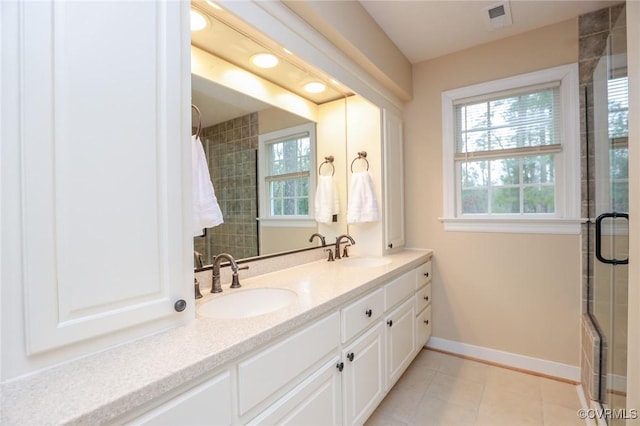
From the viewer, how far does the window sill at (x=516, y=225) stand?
7.05ft

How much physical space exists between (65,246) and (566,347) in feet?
9.60

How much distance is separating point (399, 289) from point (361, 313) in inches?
21.8

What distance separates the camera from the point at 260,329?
952mm

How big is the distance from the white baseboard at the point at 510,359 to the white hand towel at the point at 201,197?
226 centimetres

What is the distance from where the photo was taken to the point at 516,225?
2.32 m

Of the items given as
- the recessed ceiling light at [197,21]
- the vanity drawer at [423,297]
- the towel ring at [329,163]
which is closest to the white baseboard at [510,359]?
the vanity drawer at [423,297]

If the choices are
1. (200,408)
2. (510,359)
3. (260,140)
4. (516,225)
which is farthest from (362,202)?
(200,408)

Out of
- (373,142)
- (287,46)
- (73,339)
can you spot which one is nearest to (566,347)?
(373,142)

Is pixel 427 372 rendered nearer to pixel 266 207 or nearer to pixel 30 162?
pixel 266 207

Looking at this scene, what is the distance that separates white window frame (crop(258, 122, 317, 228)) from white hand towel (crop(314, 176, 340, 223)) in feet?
0.14

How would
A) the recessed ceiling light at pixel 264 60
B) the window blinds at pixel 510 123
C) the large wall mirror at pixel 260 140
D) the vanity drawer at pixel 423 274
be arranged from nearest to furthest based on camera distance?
the large wall mirror at pixel 260 140, the recessed ceiling light at pixel 264 60, the window blinds at pixel 510 123, the vanity drawer at pixel 423 274

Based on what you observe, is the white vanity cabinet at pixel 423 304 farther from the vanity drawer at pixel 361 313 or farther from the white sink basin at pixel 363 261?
the vanity drawer at pixel 361 313

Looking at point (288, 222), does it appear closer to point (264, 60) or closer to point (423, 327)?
point (264, 60)

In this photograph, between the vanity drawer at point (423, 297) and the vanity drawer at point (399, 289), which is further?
the vanity drawer at point (423, 297)
